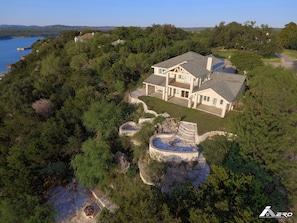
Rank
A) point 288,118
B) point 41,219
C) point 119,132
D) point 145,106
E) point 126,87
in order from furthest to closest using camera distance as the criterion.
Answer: point 126,87 < point 145,106 < point 119,132 < point 288,118 < point 41,219

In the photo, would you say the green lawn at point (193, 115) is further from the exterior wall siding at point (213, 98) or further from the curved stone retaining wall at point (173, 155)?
the curved stone retaining wall at point (173, 155)

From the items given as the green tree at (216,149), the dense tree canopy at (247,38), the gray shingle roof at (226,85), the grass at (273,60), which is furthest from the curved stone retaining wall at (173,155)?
the dense tree canopy at (247,38)

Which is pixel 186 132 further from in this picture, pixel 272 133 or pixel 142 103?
pixel 142 103

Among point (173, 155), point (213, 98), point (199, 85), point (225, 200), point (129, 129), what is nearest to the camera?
point (225, 200)

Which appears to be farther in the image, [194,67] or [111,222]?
[194,67]

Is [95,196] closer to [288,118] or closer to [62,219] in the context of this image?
[62,219]

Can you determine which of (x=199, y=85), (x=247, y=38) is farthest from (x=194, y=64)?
(x=247, y=38)

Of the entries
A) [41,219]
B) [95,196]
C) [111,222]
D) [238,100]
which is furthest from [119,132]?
[238,100]
